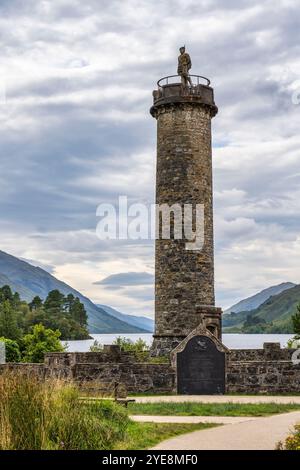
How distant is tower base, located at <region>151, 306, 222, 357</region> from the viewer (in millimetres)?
27859

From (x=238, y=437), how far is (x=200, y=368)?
991 cm

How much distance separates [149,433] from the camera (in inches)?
535

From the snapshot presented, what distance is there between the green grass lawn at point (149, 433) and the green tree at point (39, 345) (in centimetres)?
1959

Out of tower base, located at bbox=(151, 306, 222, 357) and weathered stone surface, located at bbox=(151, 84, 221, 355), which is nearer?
tower base, located at bbox=(151, 306, 222, 357)

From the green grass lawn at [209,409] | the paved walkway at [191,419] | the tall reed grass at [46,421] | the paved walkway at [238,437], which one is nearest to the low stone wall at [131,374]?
the green grass lawn at [209,409]

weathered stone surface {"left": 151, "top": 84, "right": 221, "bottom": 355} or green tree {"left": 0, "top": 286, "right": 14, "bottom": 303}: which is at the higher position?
green tree {"left": 0, "top": 286, "right": 14, "bottom": 303}

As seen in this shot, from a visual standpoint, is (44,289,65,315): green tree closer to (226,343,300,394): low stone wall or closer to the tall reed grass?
(226,343,300,394): low stone wall

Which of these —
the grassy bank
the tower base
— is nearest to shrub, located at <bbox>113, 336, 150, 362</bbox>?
the tower base

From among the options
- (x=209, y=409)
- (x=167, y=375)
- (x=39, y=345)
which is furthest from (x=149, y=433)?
(x=39, y=345)

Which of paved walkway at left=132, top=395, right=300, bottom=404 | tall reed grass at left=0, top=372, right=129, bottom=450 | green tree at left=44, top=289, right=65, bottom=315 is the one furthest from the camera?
green tree at left=44, top=289, right=65, bottom=315

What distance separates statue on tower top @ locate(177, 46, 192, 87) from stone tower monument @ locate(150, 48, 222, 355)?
0.87ft

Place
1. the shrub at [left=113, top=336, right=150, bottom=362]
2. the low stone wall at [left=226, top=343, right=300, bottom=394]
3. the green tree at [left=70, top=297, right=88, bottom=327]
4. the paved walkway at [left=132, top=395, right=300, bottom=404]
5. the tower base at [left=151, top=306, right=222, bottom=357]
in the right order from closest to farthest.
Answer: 1. the paved walkway at [left=132, top=395, right=300, bottom=404]
2. the low stone wall at [left=226, top=343, right=300, bottom=394]
3. the tower base at [left=151, top=306, right=222, bottom=357]
4. the shrub at [left=113, top=336, right=150, bottom=362]
5. the green tree at [left=70, top=297, right=88, bottom=327]

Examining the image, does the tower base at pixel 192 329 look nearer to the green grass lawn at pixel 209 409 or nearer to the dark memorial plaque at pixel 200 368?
the dark memorial plaque at pixel 200 368

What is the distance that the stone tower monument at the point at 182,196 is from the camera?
2945 cm
